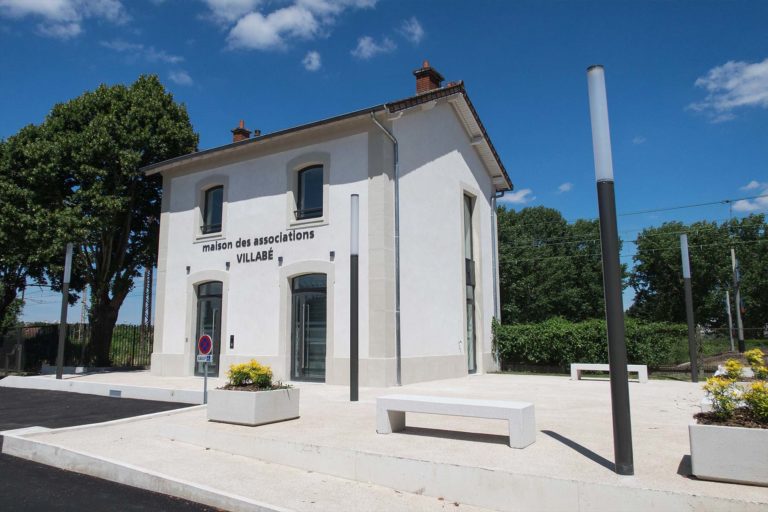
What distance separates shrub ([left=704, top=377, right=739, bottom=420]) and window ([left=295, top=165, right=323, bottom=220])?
1067cm

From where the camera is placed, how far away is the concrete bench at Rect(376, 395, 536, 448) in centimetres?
587

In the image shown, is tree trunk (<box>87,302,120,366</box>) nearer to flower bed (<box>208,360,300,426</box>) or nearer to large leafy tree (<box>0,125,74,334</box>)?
large leafy tree (<box>0,125,74,334</box>)

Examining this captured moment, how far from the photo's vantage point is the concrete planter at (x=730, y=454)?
4.42m

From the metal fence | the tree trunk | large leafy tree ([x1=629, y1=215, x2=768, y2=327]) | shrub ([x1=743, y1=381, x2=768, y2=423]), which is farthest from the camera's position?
large leafy tree ([x1=629, y1=215, x2=768, y2=327])

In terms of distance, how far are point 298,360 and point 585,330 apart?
8.52m

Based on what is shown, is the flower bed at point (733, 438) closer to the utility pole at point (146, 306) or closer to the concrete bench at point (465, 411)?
the concrete bench at point (465, 411)

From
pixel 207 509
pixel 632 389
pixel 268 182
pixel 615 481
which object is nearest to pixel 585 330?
pixel 632 389

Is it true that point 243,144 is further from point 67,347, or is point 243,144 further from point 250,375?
point 67,347

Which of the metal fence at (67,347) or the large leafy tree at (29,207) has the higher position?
the large leafy tree at (29,207)

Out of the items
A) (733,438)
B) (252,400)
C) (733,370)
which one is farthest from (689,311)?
(252,400)

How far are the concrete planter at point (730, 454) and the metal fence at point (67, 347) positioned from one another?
20343mm

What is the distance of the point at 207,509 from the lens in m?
5.05

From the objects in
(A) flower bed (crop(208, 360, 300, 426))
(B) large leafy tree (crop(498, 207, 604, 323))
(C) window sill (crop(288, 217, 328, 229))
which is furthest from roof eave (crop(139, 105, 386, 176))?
(B) large leafy tree (crop(498, 207, 604, 323))

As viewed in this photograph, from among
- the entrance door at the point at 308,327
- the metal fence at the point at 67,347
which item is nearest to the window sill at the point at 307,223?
the entrance door at the point at 308,327
